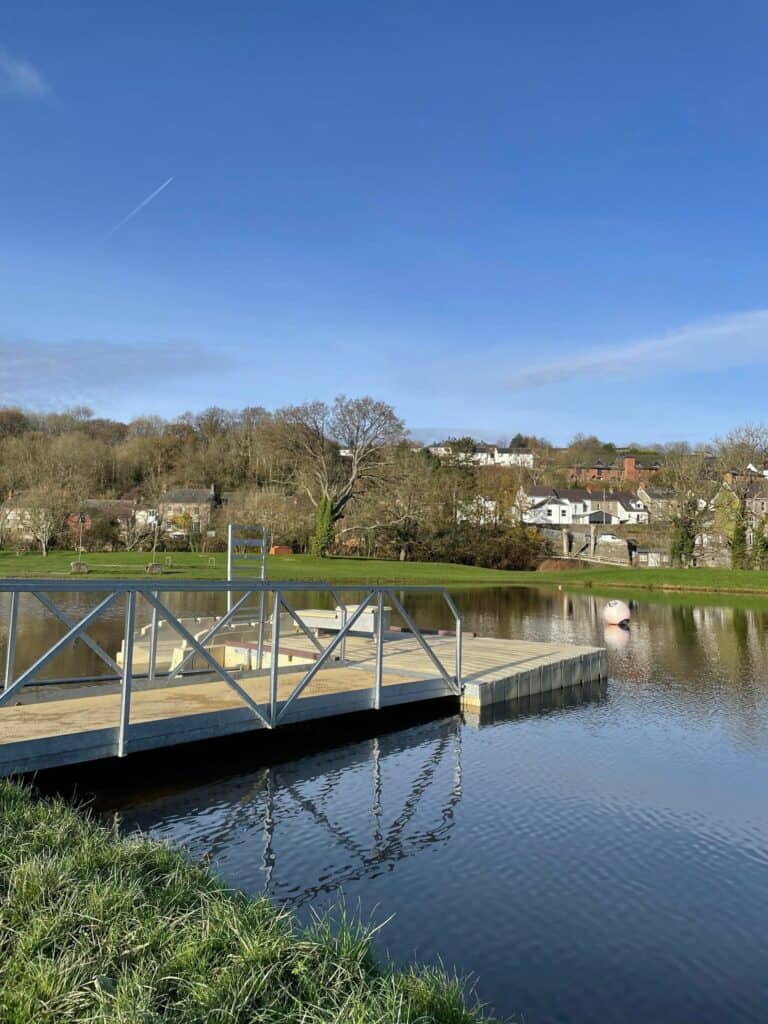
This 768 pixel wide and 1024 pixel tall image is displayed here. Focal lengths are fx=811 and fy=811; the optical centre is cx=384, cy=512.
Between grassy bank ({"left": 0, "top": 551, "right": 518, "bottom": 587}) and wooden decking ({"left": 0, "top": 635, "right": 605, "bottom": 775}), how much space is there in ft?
77.4

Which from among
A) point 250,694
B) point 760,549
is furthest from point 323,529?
point 250,694

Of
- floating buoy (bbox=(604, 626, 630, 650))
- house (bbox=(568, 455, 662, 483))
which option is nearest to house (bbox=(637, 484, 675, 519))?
floating buoy (bbox=(604, 626, 630, 650))

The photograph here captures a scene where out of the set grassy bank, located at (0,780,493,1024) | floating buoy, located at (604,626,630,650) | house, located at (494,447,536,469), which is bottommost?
floating buoy, located at (604,626,630,650)

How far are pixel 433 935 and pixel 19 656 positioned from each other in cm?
1411

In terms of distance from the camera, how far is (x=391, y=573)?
46.2 meters

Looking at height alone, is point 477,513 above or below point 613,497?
below

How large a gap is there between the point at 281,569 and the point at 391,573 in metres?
6.23

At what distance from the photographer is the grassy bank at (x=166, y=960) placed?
324 cm

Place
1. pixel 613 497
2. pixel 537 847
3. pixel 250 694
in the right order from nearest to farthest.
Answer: pixel 537 847
pixel 250 694
pixel 613 497

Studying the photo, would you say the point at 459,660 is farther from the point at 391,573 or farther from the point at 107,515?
the point at 107,515

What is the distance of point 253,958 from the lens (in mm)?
3678

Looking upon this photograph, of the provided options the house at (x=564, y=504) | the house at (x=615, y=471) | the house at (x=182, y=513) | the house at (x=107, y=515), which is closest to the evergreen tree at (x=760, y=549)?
the house at (x=564, y=504)

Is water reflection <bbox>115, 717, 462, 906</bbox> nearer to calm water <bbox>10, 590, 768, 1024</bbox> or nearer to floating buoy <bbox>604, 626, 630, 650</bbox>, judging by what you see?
calm water <bbox>10, 590, 768, 1024</bbox>

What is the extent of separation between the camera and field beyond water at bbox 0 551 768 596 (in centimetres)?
4228
